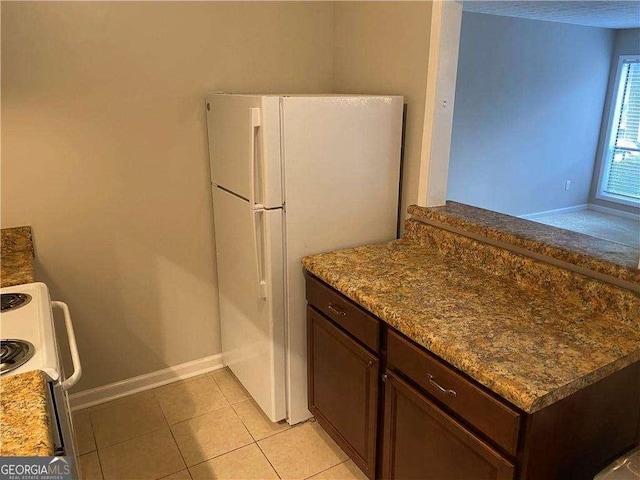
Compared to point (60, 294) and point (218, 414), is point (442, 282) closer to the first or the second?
point (218, 414)

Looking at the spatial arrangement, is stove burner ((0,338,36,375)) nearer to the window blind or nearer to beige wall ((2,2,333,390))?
beige wall ((2,2,333,390))

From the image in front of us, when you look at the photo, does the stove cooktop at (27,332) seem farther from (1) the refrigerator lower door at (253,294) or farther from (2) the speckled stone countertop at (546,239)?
(2) the speckled stone countertop at (546,239)

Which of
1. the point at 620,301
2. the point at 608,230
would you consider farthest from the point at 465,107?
the point at 620,301

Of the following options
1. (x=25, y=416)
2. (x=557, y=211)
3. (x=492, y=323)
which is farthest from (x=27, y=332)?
(x=557, y=211)

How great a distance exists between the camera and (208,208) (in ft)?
8.64

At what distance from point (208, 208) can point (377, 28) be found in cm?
125

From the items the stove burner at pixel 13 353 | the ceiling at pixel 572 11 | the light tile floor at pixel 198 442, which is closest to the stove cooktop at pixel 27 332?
the stove burner at pixel 13 353

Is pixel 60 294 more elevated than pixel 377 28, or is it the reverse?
pixel 377 28

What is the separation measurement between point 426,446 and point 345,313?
55cm

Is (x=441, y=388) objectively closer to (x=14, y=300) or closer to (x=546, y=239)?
(x=546, y=239)

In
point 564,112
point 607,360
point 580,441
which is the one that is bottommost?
point 580,441

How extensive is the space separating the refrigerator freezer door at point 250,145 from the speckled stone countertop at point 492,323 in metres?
0.37

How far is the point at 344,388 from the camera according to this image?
2.01 meters

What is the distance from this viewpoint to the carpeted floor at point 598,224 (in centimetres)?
575
